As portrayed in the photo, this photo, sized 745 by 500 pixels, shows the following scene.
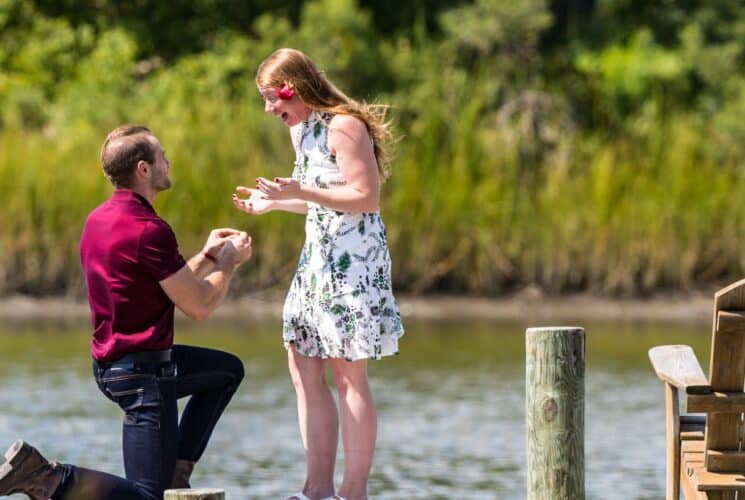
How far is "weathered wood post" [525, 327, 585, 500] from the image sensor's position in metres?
6.70

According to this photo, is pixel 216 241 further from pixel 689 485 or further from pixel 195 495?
pixel 689 485

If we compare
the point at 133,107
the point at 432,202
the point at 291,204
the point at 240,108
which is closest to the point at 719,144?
the point at 432,202

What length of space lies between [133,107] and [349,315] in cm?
1777

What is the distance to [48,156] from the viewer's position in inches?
864

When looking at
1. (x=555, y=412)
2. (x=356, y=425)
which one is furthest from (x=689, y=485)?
(x=356, y=425)

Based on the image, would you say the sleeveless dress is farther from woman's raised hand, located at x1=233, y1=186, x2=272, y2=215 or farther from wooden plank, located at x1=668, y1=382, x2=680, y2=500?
wooden plank, located at x1=668, y1=382, x2=680, y2=500

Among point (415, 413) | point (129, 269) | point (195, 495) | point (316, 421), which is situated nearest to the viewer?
point (195, 495)

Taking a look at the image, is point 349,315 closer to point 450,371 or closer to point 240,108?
point 450,371

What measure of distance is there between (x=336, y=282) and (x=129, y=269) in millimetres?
775

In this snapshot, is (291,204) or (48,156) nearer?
(291,204)

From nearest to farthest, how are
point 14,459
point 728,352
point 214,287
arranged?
1. point 14,459
2. point 728,352
3. point 214,287

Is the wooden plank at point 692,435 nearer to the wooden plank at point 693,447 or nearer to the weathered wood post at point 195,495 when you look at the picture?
the wooden plank at point 693,447

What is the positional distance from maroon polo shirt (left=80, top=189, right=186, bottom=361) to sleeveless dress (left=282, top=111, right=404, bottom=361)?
0.55m

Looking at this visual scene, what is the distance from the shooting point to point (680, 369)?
6.71 meters
